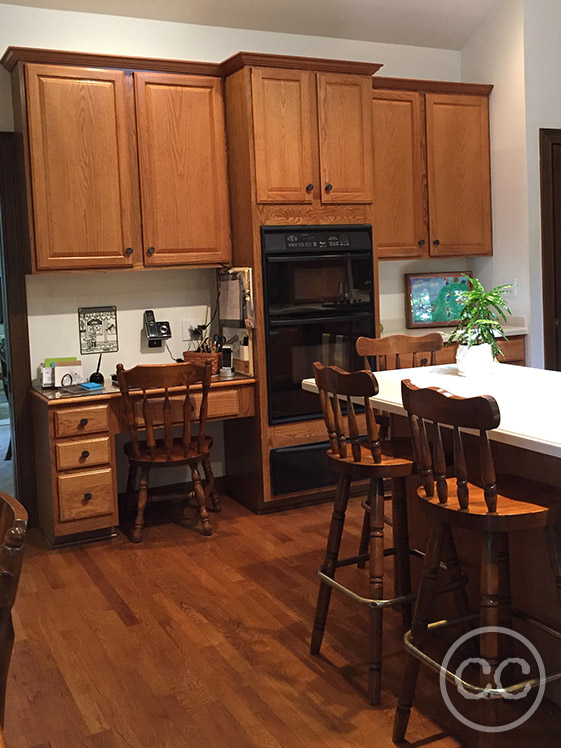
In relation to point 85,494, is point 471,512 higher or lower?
higher

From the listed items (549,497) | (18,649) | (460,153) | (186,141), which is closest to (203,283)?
(186,141)

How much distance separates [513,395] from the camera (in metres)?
2.72

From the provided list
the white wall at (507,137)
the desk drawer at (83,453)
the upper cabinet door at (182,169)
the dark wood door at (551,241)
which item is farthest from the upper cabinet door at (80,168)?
the dark wood door at (551,241)

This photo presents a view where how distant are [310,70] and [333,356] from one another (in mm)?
1588

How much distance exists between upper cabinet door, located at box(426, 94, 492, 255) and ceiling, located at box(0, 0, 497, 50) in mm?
473

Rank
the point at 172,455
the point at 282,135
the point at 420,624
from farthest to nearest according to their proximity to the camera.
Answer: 1. the point at 282,135
2. the point at 172,455
3. the point at 420,624

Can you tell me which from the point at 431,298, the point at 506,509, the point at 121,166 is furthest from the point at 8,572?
the point at 431,298

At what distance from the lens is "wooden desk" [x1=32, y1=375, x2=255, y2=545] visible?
161 inches

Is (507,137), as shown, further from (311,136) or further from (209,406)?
(209,406)

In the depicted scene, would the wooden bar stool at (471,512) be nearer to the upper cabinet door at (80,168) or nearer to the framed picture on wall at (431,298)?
the upper cabinet door at (80,168)

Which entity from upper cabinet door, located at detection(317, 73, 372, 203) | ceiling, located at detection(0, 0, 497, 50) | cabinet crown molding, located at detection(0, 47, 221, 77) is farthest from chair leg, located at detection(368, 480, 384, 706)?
ceiling, located at detection(0, 0, 497, 50)

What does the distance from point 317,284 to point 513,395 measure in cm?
208

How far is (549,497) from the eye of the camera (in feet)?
7.25

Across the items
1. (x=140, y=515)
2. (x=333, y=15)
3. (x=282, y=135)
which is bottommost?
(x=140, y=515)
